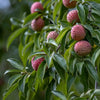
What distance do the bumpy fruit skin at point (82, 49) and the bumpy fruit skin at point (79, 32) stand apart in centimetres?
2

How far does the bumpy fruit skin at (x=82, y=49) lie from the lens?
1297 millimetres

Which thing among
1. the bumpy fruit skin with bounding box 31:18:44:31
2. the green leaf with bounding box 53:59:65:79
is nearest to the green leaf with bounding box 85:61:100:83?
the green leaf with bounding box 53:59:65:79

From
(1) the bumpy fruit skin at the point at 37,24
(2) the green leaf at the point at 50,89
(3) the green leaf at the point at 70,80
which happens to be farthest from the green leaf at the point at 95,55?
(1) the bumpy fruit skin at the point at 37,24

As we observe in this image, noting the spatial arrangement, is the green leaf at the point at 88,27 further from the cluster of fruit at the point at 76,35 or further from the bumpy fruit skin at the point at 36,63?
the bumpy fruit skin at the point at 36,63

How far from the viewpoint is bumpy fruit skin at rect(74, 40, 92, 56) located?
130cm

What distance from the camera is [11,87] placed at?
140cm

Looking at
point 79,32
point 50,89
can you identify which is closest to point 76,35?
point 79,32

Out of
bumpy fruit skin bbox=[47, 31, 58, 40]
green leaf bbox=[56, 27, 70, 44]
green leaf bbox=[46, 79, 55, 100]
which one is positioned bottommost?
green leaf bbox=[46, 79, 55, 100]

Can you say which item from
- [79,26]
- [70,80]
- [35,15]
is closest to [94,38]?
[79,26]

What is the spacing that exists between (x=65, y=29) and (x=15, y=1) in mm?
1531

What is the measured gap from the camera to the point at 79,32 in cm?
130

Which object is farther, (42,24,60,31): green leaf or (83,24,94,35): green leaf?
(42,24,60,31): green leaf

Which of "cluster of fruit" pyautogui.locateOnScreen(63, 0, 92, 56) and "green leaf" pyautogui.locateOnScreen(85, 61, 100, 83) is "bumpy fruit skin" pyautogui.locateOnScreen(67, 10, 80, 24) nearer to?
"cluster of fruit" pyautogui.locateOnScreen(63, 0, 92, 56)

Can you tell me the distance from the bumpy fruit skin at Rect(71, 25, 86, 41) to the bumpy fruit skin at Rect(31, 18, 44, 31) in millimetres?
302
